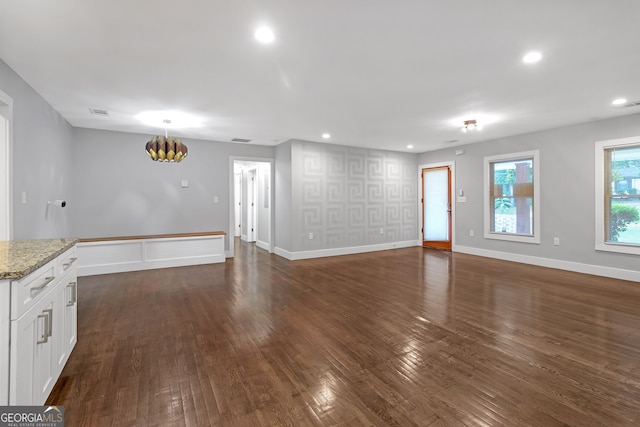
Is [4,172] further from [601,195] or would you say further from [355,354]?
[601,195]

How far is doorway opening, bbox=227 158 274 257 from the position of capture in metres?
6.84

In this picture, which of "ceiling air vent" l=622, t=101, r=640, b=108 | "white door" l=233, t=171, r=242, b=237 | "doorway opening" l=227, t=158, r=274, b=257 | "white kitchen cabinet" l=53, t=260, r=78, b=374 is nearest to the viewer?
"white kitchen cabinet" l=53, t=260, r=78, b=374

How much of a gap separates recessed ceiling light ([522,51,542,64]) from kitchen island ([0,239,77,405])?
12.6 feet

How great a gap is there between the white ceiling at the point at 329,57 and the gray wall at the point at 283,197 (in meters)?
1.77

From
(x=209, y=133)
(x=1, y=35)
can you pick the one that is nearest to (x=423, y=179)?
(x=209, y=133)

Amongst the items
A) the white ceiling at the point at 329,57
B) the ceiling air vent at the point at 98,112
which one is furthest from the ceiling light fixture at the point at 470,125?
the ceiling air vent at the point at 98,112

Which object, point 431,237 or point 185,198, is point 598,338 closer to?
point 431,237

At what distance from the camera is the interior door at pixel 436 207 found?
7270mm

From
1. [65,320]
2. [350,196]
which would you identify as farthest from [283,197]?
[65,320]

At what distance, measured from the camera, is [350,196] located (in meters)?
6.86

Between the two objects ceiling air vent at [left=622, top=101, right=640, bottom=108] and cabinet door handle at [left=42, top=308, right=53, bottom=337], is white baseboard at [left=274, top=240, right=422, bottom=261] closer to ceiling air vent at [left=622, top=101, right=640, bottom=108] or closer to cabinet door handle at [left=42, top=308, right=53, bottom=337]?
cabinet door handle at [left=42, top=308, right=53, bottom=337]

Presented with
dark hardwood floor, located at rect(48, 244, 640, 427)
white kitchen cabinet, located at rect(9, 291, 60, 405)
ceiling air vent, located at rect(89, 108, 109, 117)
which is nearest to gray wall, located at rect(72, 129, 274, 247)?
ceiling air vent, located at rect(89, 108, 109, 117)

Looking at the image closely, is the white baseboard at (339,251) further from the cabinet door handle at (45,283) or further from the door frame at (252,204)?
the cabinet door handle at (45,283)

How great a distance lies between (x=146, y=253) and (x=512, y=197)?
7052mm
